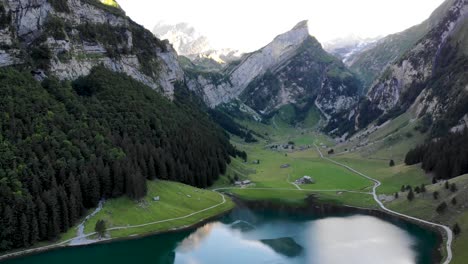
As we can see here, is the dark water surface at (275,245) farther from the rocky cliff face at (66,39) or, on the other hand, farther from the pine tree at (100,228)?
the rocky cliff face at (66,39)

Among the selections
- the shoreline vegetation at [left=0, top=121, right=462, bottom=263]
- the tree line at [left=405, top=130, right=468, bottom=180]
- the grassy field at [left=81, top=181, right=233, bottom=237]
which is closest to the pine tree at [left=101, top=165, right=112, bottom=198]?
the grassy field at [left=81, top=181, right=233, bottom=237]

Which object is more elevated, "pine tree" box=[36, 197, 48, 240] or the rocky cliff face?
the rocky cliff face

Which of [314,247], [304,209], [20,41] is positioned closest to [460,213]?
[314,247]

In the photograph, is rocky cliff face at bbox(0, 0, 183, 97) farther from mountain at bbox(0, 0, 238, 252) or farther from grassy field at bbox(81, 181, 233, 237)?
grassy field at bbox(81, 181, 233, 237)

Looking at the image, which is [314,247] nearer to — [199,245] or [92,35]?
[199,245]

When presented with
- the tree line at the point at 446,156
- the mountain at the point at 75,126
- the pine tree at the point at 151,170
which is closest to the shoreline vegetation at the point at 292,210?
the mountain at the point at 75,126
